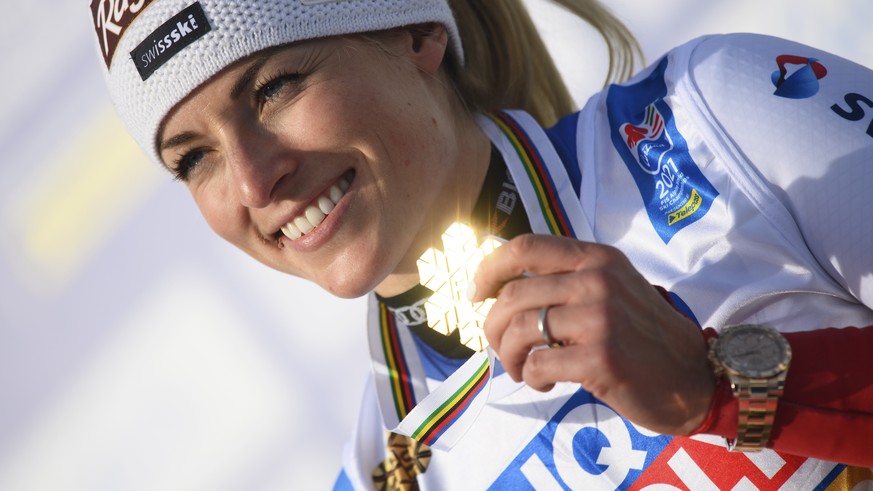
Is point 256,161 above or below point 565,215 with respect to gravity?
above

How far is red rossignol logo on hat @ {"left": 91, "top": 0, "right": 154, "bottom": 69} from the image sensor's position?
976 millimetres

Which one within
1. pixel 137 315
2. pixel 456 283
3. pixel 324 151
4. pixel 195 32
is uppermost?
pixel 195 32

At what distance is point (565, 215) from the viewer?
39.2 inches

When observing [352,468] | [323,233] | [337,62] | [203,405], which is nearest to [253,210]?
[323,233]

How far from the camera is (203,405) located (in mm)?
1688

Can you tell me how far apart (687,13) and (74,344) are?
1402 mm

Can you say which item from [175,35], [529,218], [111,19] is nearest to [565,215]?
[529,218]

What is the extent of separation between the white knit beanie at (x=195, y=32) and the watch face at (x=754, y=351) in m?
0.53

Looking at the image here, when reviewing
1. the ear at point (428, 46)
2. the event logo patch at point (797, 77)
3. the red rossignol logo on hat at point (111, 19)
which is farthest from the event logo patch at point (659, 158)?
the red rossignol logo on hat at point (111, 19)

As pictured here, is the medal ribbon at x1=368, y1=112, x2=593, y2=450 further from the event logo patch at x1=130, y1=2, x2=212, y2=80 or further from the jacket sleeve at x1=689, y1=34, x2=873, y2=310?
the event logo patch at x1=130, y1=2, x2=212, y2=80

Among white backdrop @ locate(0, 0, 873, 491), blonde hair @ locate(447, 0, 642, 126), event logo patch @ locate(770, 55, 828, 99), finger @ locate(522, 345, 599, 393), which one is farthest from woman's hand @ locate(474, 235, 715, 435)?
white backdrop @ locate(0, 0, 873, 491)

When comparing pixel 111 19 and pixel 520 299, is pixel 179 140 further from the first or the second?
Result: pixel 520 299

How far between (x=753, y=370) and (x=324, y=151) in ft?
1.59

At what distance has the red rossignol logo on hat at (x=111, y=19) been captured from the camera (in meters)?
0.98
